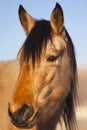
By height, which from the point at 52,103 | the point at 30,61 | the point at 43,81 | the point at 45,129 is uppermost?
the point at 30,61

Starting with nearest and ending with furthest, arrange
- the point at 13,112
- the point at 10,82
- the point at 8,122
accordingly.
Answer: the point at 13,112, the point at 8,122, the point at 10,82

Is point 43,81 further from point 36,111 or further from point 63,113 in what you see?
point 63,113

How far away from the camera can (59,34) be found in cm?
523

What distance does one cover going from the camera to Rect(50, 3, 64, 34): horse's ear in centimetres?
518

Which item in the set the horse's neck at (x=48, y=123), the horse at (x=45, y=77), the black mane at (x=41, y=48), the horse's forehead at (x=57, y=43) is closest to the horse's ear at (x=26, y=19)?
the horse at (x=45, y=77)

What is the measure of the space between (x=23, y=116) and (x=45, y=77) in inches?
26.7

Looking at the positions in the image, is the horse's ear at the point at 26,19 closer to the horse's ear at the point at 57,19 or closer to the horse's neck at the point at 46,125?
the horse's ear at the point at 57,19

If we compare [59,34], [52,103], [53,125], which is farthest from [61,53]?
[53,125]

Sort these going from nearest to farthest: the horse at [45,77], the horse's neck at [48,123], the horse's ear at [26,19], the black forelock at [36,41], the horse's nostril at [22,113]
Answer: the horse's nostril at [22,113], the horse at [45,77], the black forelock at [36,41], the horse's neck at [48,123], the horse's ear at [26,19]

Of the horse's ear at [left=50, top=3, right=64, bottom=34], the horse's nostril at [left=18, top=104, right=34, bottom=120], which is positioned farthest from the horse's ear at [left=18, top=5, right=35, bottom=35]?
the horse's nostril at [left=18, top=104, right=34, bottom=120]

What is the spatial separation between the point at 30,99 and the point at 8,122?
1.11m

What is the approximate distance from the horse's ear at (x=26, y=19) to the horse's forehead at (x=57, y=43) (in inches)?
20.0

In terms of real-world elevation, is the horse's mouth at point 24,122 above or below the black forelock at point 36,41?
below

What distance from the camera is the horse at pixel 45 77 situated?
4.50 metres
